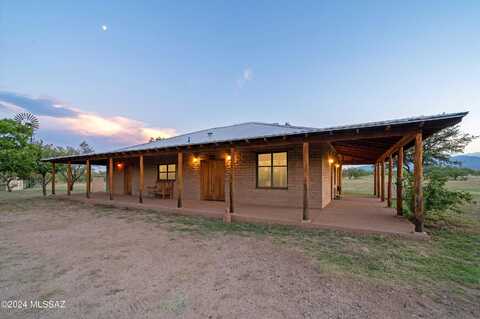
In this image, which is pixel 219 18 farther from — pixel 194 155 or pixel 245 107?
pixel 194 155

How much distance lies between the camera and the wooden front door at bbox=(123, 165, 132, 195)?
42.5 feet

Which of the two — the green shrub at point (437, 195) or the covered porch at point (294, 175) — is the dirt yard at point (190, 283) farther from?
the green shrub at point (437, 195)

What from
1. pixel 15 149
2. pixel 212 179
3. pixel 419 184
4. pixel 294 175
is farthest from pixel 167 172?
pixel 419 184

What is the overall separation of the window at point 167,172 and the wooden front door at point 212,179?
6.71 feet

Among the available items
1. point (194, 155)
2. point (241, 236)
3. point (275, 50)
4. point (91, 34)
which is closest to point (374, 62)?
point (275, 50)

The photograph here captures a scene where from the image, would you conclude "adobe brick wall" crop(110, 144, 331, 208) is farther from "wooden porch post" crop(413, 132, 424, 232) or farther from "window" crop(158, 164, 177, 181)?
"wooden porch post" crop(413, 132, 424, 232)

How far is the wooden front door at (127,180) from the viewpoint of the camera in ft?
42.5

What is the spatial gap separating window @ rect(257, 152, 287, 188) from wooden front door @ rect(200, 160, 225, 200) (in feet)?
6.22

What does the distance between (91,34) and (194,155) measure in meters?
9.62

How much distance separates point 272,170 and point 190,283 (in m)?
5.97

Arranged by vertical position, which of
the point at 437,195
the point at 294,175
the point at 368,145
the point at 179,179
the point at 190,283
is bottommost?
the point at 190,283

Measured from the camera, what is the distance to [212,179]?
9.52 meters

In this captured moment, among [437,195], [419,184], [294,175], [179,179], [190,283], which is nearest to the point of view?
[190,283]

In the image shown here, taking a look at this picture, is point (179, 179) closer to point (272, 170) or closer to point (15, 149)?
point (272, 170)
